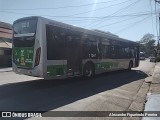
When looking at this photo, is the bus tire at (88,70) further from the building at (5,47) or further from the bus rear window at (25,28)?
the building at (5,47)

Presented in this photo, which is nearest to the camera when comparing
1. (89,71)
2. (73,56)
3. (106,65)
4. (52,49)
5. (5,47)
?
(52,49)

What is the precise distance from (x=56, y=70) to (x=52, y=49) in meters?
1.02

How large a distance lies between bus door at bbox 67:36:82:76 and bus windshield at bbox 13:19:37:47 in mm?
2270

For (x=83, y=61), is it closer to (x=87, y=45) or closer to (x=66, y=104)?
(x=87, y=45)

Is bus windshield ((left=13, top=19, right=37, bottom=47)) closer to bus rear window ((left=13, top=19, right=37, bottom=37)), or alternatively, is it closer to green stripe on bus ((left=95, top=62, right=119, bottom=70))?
bus rear window ((left=13, top=19, right=37, bottom=37))

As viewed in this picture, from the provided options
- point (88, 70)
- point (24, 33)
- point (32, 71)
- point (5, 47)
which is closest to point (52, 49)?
point (32, 71)

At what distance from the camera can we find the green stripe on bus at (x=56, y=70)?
11.3 metres

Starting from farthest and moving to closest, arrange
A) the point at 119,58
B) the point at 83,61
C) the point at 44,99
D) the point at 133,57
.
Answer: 1. the point at 133,57
2. the point at 119,58
3. the point at 83,61
4. the point at 44,99

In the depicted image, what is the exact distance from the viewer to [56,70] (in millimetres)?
11812

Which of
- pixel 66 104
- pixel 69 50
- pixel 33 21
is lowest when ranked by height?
pixel 66 104

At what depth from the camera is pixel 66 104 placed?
8367 mm

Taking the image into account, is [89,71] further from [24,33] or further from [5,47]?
[5,47]

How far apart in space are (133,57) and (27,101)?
18.6m

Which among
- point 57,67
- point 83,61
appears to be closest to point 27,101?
point 57,67
